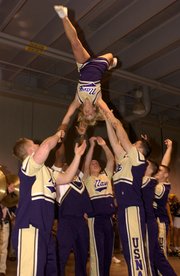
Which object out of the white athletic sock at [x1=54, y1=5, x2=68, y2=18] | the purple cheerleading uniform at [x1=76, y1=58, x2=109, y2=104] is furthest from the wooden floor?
the white athletic sock at [x1=54, y1=5, x2=68, y2=18]

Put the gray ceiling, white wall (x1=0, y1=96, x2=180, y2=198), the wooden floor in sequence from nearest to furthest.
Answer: the gray ceiling, the wooden floor, white wall (x1=0, y1=96, x2=180, y2=198)

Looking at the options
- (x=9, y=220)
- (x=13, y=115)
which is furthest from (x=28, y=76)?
(x=9, y=220)

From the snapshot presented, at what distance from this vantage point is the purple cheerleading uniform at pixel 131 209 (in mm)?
3227

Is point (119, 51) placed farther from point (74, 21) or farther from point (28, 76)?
point (28, 76)

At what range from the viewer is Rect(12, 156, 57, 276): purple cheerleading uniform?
268cm

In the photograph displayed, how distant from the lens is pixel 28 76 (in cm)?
770

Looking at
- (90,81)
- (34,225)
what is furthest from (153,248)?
(90,81)

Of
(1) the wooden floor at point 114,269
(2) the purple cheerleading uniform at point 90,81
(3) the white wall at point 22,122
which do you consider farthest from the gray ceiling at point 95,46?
(1) the wooden floor at point 114,269

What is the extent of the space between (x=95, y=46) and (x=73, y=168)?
3212mm

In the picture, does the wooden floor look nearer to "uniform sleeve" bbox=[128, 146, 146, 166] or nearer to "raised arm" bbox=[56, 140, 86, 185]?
"raised arm" bbox=[56, 140, 86, 185]

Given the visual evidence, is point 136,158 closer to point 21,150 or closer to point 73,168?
point 73,168

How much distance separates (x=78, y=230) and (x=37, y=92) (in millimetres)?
4571

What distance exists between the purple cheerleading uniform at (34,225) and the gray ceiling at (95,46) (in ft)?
9.48

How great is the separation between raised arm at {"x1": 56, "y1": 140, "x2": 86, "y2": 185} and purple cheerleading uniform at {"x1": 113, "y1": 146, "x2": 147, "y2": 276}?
0.46m
